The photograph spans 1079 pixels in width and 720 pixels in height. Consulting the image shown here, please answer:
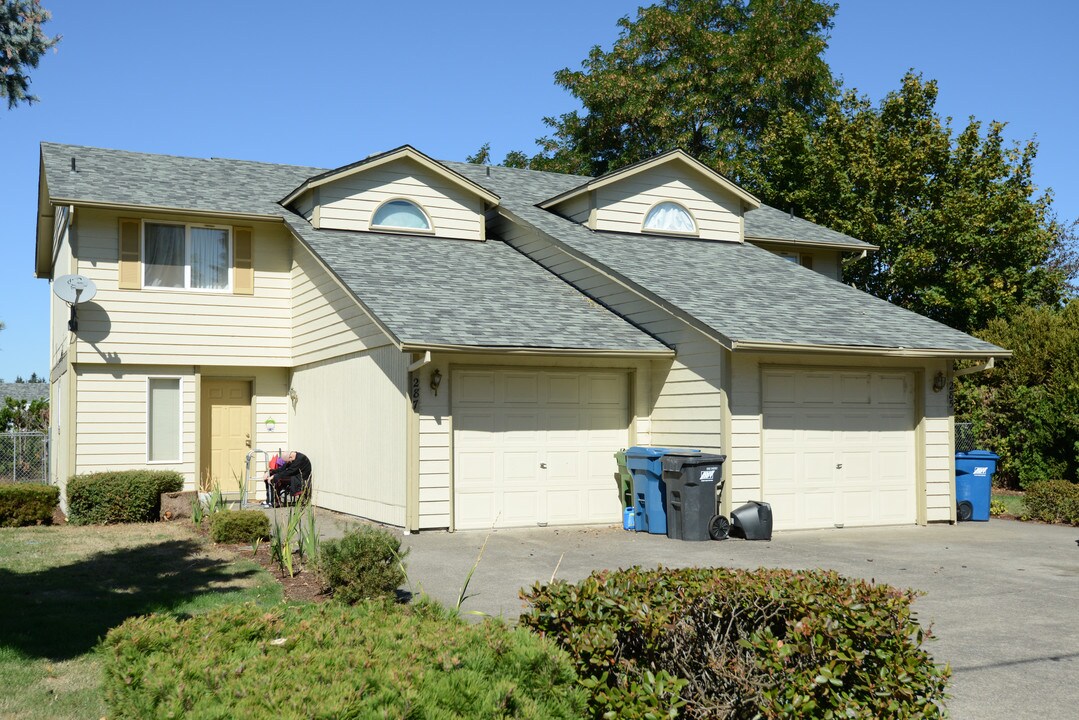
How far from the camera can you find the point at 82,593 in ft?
30.6

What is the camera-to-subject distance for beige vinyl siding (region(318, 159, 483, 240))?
17.5 metres

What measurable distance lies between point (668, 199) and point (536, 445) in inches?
261

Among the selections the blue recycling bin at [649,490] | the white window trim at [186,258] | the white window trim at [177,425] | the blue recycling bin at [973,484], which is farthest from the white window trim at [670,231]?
the white window trim at [177,425]

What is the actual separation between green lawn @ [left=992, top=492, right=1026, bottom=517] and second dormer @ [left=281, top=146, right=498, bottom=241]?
10.4 metres

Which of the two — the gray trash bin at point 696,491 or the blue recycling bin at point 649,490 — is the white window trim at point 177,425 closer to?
the blue recycling bin at point 649,490

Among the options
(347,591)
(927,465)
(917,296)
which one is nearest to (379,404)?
(347,591)

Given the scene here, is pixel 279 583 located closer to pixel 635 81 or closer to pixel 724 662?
pixel 724 662

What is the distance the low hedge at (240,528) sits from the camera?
12.3 meters

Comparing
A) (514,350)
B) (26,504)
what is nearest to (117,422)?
(26,504)

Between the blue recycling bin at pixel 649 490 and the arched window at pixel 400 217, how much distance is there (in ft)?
21.5

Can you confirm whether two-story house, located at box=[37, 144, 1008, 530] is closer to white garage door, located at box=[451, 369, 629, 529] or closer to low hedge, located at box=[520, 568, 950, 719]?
white garage door, located at box=[451, 369, 629, 529]

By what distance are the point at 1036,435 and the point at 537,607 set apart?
680 inches

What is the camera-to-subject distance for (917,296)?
2809 centimetres

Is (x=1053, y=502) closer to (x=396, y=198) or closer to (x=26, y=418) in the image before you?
(x=396, y=198)
